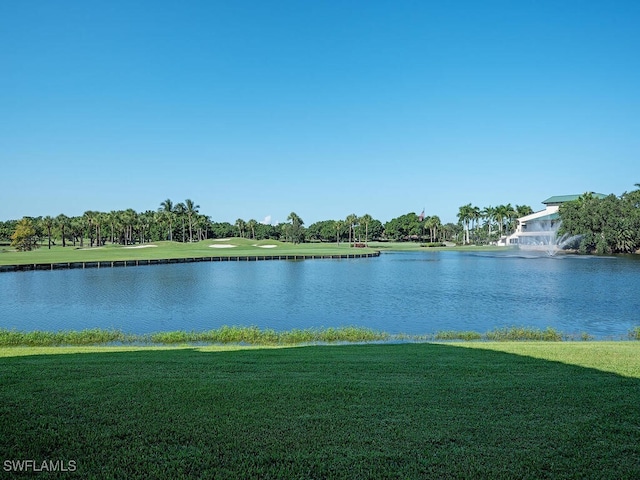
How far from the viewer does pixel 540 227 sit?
123m

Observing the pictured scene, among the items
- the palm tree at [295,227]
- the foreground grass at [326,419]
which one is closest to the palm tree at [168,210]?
the palm tree at [295,227]

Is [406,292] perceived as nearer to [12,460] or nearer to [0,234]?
[12,460]

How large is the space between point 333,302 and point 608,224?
7406 centimetres

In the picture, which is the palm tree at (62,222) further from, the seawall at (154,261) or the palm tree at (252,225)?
the palm tree at (252,225)

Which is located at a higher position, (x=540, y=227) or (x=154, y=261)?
(x=540, y=227)

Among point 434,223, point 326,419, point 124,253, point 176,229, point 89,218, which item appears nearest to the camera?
point 326,419

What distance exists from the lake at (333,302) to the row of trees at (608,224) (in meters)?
41.1

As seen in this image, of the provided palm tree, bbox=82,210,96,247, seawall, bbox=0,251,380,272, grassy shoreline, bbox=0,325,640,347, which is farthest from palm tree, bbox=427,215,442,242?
grassy shoreline, bbox=0,325,640,347

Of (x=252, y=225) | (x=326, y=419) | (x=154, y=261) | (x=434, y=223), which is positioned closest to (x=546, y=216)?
(x=434, y=223)

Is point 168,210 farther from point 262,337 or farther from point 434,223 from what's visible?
point 262,337

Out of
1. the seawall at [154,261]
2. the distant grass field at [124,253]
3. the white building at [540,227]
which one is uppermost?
the white building at [540,227]

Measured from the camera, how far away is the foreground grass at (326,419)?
4633mm

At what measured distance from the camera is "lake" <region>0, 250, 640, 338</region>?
2281 centimetres

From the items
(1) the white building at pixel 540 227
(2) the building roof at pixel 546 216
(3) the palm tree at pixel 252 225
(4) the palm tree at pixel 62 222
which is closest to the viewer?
(4) the palm tree at pixel 62 222
